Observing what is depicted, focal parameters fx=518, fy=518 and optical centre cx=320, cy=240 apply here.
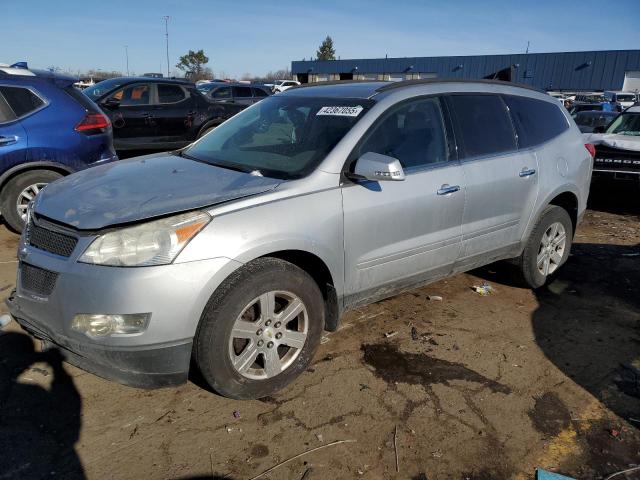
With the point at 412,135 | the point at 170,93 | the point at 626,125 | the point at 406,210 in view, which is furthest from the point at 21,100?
the point at 626,125

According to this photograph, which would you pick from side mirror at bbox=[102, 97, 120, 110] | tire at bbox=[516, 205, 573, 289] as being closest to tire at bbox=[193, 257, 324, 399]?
tire at bbox=[516, 205, 573, 289]

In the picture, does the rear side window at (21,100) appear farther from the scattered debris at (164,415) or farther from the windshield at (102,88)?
the windshield at (102,88)

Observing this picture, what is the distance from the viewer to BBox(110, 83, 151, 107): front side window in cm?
985

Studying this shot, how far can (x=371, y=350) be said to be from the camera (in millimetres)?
3623

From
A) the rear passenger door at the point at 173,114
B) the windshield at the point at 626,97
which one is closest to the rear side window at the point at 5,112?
the rear passenger door at the point at 173,114

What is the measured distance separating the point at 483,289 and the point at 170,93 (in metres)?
7.96

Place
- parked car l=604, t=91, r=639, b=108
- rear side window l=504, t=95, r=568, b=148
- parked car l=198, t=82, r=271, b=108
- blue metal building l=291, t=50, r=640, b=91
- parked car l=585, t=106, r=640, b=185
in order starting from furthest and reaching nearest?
blue metal building l=291, t=50, r=640, b=91
parked car l=604, t=91, r=639, b=108
parked car l=198, t=82, r=271, b=108
parked car l=585, t=106, r=640, b=185
rear side window l=504, t=95, r=568, b=148

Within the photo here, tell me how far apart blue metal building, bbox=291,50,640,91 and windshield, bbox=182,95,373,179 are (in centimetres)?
4261

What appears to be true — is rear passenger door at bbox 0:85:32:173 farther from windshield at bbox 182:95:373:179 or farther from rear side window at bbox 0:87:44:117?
windshield at bbox 182:95:373:179

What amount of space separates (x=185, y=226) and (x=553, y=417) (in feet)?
7.54

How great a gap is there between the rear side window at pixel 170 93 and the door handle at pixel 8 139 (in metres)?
5.21

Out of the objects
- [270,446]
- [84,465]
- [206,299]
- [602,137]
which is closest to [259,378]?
[270,446]

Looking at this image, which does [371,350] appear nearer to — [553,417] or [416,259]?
[416,259]

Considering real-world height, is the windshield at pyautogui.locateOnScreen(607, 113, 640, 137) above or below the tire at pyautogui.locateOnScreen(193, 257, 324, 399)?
above
